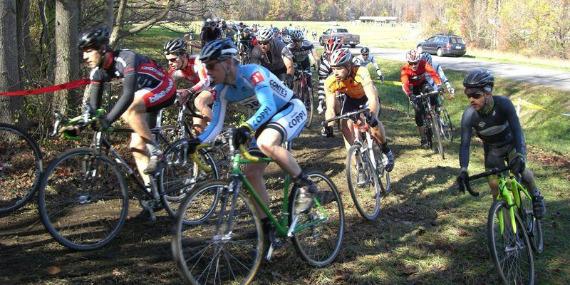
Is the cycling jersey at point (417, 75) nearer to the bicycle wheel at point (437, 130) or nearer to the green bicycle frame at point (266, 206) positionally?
the bicycle wheel at point (437, 130)

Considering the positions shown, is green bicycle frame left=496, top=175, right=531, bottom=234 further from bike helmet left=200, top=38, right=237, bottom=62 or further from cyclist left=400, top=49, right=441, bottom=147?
cyclist left=400, top=49, right=441, bottom=147

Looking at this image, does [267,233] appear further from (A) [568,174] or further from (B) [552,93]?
(B) [552,93]

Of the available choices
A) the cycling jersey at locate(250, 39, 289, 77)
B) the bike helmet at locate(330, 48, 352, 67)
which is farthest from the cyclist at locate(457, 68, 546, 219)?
the cycling jersey at locate(250, 39, 289, 77)

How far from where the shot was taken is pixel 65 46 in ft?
27.2

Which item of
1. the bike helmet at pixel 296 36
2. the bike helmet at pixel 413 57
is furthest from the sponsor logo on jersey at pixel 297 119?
the bike helmet at pixel 296 36

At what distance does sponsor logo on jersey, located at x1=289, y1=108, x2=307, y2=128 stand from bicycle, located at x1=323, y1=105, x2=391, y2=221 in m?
1.47

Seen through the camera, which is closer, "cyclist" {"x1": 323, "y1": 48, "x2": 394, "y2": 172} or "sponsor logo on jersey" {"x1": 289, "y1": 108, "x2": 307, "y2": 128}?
"sponsor logo on jersey" {"x1": 289, "y1": 108, "x2": 307, "y2": 128}

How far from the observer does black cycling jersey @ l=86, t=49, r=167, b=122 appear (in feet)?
16.3

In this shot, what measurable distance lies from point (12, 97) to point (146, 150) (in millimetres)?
2951

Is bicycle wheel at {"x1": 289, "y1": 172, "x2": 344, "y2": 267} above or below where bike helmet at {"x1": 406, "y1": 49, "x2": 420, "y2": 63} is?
below

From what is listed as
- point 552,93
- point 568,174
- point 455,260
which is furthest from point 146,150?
point 552,93

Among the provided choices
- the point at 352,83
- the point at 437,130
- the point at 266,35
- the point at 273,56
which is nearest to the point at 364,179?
the point at 352,83

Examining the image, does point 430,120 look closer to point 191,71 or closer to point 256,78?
point 191,71

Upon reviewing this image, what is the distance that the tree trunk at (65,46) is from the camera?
27.0 ft
